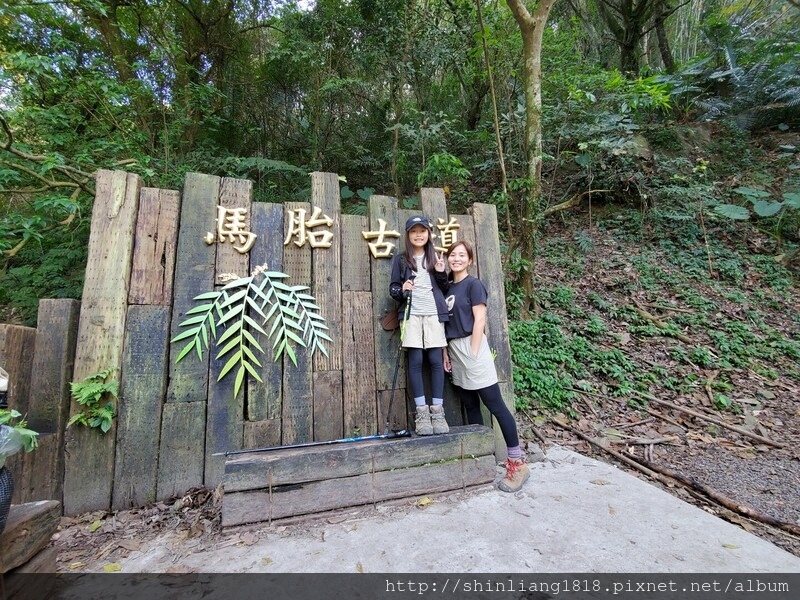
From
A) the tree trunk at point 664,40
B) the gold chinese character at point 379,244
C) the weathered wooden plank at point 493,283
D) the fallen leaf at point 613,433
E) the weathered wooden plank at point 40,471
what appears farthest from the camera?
the tree trunk at point 664,40

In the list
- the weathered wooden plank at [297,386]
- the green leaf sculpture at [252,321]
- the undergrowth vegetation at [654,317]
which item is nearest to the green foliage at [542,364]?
the undergrowth vegetation at [654,317]

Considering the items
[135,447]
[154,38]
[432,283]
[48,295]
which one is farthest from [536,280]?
[154,38]

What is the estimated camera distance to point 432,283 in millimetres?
2844

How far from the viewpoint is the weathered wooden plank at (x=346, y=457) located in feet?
6.84

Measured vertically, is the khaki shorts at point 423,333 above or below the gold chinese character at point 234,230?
below

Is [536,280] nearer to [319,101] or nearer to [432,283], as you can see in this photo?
[432,283]

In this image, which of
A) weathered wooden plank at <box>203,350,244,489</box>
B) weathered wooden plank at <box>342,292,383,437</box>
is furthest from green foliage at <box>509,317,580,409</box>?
weathered wooden plank at <box>203,350,244,489</box>

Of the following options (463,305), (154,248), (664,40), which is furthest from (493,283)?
(664,40)

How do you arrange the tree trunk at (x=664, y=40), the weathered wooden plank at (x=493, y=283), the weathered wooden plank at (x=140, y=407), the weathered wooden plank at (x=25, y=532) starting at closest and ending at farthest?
the weathered wooden plank at (x=25, y=532), the weathered wooden plank at (x=140, y=407), the weathered wooden plank at (x=493, y=283), the tree trunk at (x=664, y=40)

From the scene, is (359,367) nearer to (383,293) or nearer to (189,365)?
(383,293)

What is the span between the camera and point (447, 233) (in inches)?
127

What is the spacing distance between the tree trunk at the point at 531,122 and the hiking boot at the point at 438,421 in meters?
2.53

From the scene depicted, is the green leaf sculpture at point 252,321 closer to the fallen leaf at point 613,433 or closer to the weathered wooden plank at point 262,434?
the weathered wooden plank at point 262,434

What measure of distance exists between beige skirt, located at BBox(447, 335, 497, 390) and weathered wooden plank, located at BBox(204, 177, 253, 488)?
1538 millimetres
